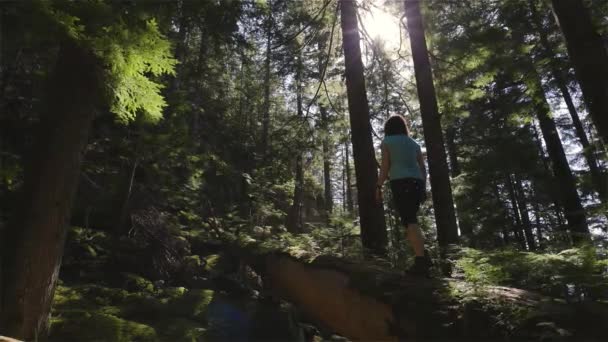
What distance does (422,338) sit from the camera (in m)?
3.73

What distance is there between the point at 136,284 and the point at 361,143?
20.4ft

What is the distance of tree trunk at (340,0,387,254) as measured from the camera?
780 centimetres

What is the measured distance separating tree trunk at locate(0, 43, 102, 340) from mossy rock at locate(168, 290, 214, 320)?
130 inches

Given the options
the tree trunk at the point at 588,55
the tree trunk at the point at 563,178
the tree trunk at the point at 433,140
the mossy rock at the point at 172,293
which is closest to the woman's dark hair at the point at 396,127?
the tree trunk at the point at 433,140

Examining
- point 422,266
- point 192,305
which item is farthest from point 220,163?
point 422,266

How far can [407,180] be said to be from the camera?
4.73 metres

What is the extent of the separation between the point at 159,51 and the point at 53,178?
1833 mm

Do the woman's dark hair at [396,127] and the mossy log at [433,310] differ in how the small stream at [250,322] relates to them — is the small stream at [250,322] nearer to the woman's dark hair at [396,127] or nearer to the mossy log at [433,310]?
the mossy log at [433,310]

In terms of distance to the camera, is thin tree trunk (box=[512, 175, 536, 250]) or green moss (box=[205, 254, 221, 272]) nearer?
green moss (box=[205, 254, 221, 272])

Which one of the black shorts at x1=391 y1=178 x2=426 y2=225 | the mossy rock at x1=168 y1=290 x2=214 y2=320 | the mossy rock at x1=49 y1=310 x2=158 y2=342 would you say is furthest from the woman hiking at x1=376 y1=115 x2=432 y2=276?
the mossy rock at x1=168 y1=290 x2=214 y2=320

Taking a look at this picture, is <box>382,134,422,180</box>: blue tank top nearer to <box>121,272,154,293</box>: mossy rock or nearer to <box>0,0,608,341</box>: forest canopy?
<box>0,0,608,341</box>: forest canopy

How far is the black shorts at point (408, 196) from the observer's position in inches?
182

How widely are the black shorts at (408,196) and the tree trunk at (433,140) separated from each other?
84.5 inches

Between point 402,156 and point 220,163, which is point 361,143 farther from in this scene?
point 220,163
